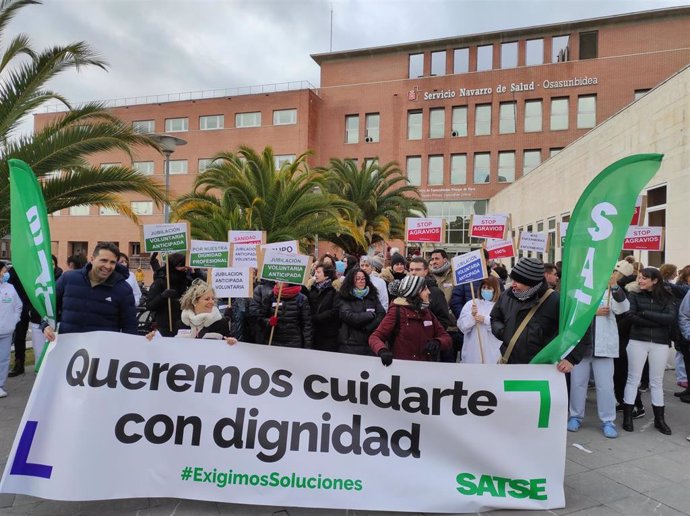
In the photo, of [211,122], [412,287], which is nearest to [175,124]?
[211,122]

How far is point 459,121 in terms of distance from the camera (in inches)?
1581

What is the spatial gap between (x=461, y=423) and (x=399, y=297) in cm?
127

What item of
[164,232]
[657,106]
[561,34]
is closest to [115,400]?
[164,232]

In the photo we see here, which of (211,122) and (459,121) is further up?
(211,122)

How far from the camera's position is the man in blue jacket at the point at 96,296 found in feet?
14.5

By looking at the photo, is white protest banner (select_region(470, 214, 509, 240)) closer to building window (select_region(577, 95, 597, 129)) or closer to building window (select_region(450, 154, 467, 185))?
building window (select_region(450, 154, 467, 185))

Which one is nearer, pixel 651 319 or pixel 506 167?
pixel 651 319

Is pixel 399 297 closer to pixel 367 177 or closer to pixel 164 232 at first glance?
pixel 164 232

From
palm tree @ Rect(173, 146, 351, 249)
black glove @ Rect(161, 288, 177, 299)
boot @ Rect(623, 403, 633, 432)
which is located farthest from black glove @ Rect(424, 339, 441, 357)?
palm tree @ Rect(173, 146, 351, 249)

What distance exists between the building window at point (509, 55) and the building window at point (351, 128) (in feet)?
41.4

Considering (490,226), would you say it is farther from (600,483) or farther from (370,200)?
(370,200)

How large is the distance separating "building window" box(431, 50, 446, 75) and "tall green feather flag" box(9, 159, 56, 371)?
41.3 metres

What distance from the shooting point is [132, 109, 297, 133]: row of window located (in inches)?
1714

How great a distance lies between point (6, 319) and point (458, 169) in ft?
123
